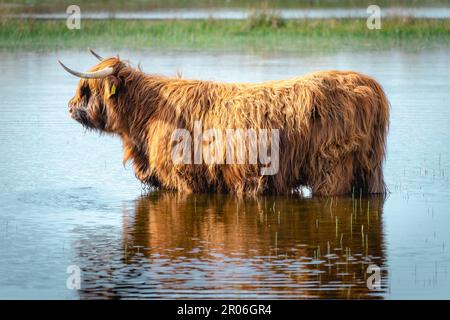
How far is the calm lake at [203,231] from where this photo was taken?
25.5 ft

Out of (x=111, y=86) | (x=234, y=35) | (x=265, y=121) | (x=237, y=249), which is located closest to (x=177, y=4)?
(x=234, y=35)

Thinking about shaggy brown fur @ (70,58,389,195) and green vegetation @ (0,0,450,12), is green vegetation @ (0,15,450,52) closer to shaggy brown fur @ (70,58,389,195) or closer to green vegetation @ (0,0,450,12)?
green vegetation @ (0,0,450,12)

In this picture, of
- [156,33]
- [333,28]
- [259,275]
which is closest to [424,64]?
[333,28]

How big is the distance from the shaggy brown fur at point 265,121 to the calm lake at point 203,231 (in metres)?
0.16

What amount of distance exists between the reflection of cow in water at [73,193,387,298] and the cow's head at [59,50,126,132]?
0.79 meters

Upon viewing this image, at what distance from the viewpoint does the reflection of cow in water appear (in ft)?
25.2

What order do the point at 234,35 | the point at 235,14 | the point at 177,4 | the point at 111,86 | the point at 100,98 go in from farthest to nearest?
the point at 177,4, the point at 235,14, the point at 234,35, the point at 100,98, the point at 111,86

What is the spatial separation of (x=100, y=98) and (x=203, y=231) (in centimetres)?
208

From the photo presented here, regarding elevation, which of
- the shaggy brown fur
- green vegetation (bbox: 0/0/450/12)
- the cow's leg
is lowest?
the cow's leg

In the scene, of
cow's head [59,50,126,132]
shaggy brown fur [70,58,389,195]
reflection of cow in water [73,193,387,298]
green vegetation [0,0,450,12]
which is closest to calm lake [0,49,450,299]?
reflection of cow in water [73,193,387,298]

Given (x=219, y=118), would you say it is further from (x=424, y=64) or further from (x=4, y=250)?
(x=424, y=64)

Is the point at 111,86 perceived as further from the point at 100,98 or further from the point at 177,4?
the point at 177,4

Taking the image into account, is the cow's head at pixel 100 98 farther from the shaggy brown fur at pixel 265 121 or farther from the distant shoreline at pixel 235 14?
the distant shoreline at pixel 235 14

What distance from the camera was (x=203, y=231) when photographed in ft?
30.3
